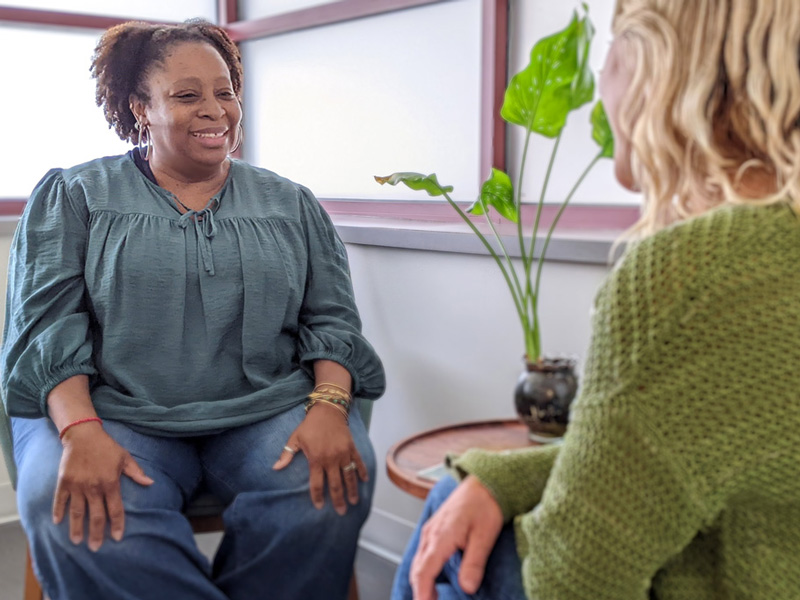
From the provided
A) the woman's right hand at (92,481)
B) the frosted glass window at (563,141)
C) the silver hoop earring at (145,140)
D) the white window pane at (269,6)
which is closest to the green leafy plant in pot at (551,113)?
the frosted glass window at (563,141)

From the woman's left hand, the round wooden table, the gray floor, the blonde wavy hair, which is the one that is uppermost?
the blonde wavy hair

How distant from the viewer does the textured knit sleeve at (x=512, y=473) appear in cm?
103

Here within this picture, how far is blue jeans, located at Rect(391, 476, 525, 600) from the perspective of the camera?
1.00 meters

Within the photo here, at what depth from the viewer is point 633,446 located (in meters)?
0.80

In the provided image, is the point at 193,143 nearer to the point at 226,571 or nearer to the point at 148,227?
the point at 148,227

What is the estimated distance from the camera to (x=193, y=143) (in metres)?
1.83

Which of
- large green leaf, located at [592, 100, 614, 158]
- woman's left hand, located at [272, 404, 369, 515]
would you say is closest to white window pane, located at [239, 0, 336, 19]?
large green leaf, located at [592, 100, 614, 158]

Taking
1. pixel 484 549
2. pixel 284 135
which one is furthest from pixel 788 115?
pixel 284 135

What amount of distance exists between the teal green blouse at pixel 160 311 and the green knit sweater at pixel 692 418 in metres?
1.01

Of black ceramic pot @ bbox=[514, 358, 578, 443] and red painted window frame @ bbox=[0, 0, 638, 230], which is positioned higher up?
red painted window frame @ bbox=[0, 0, 638, 230]

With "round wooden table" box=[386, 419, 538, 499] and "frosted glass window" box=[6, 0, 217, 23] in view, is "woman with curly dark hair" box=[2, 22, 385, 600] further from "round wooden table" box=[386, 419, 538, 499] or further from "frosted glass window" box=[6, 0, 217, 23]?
"frosted glass window" box=[6, 0, 217, 23]

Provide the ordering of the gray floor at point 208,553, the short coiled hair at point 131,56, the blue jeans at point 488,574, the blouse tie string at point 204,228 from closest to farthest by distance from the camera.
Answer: the blue jeans at point 488,574 < the blouse tie string at point 204,228 < the short coiled hair at point 131,56 < the gray floor at point 208,553

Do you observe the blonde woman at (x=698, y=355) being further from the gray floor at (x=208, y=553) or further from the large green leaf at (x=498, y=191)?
the gray floor at (x=208, y=553)

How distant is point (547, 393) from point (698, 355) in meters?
0.69
